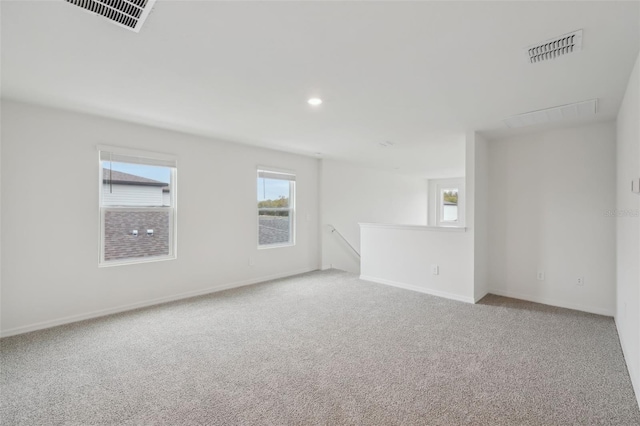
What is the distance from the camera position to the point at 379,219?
7902 millimetres

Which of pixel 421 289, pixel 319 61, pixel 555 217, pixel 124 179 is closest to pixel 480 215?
pixel 555 217

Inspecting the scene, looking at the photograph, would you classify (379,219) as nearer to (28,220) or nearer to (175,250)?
(175,250)

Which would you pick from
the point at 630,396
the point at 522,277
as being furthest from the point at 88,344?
the point at 522,277

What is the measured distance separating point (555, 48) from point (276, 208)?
171 inches

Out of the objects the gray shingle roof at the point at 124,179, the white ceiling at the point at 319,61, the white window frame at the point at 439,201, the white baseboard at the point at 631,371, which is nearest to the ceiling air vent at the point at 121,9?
the white ceiling at the point at 319,61

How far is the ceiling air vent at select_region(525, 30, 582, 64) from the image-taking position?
6.01ft

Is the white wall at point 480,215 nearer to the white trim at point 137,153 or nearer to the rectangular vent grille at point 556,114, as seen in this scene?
the rectangular vent grille at point 556,114

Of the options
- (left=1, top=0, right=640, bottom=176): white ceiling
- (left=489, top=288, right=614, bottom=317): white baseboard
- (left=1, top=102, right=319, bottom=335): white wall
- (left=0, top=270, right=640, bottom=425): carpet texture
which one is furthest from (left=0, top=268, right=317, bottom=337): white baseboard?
(left=489, top=288, right=614, bottom=317): white baseboard

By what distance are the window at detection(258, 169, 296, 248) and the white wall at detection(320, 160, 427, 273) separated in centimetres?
76

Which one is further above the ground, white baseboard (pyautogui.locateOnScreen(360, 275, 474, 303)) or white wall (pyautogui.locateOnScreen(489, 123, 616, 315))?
white wall (pyautogui.locateOnScreen(489, 123, 616, 315))

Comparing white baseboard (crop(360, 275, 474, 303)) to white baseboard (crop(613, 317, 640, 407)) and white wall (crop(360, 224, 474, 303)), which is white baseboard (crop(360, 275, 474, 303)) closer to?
white wall (crop(360, 224, 474, 303))

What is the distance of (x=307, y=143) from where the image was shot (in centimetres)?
477

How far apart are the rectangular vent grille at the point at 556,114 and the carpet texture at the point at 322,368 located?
2.24 meters

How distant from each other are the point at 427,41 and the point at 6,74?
124 inches
